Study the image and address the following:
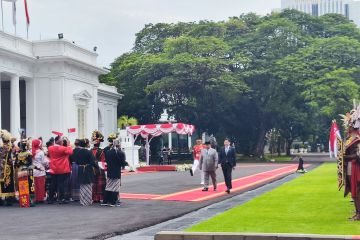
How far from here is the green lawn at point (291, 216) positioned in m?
10.1

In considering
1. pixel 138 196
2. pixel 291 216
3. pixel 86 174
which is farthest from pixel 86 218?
pixel 138 196

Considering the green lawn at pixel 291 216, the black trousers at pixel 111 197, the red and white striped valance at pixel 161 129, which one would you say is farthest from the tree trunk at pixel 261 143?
the black trousers at pixel 111 197

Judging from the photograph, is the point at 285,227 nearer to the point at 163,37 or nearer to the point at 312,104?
the point at 312,104

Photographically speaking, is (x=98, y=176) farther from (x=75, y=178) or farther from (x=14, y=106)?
(x=14, y=106)

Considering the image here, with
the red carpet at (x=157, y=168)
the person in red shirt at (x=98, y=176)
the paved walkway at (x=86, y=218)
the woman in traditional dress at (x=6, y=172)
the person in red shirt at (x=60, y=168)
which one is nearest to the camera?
the paved walkway at (x=86, y=218)

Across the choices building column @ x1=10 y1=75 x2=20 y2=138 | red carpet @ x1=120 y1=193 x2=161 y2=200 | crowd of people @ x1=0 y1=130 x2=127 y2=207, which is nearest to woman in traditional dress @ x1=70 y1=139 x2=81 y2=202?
crowd of people @ x1=0 y1=130 x2=127 y2=207

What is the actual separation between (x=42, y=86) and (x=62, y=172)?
78.5 ft

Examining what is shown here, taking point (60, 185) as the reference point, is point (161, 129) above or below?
above

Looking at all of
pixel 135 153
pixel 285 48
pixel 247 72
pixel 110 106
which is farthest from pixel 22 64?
pixel 285 48

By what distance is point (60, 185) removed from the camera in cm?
1636

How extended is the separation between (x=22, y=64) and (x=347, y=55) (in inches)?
1131

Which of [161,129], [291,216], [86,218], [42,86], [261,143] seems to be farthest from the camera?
[261,143]

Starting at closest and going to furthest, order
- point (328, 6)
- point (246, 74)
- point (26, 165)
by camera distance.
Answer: point (26, 165), point (246, 74), point (328, 6)

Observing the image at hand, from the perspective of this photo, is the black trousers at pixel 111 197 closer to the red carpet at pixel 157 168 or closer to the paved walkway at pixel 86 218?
the paved walkway at pixel 86 218
